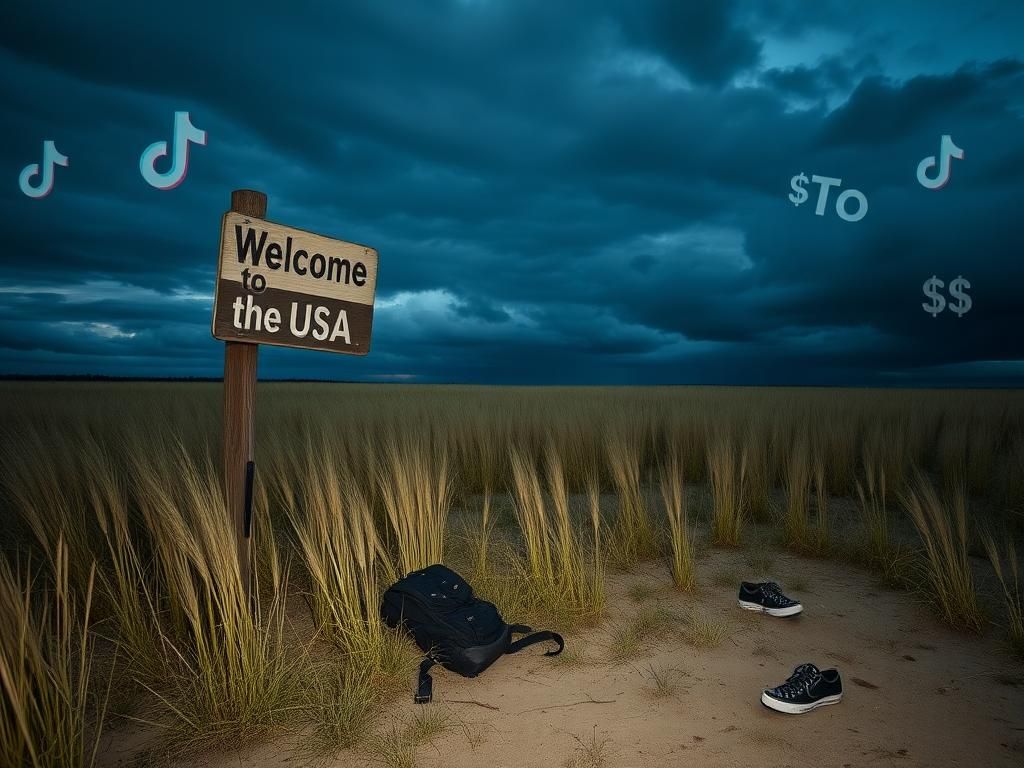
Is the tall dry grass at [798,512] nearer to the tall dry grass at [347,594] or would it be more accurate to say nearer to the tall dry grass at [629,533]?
the tall dry grass at [629,533]

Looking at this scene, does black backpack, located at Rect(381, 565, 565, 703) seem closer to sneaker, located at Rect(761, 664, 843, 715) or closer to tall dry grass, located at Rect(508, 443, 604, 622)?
tall dry grass, located at Rect(508, 443, 604, 622)

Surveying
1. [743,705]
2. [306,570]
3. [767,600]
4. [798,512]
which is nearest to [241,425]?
[306,570]

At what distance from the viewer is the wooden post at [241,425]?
271 centimetres

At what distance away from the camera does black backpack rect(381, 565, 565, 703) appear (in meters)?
2.69

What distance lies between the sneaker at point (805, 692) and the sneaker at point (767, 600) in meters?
0.85

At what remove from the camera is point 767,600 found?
3.39m

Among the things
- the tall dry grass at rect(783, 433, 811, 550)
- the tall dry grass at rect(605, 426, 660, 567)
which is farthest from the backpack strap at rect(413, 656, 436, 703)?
the tall dry grass at rect(783, 433, 811, 550)

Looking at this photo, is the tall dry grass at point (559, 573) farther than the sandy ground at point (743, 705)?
Yes

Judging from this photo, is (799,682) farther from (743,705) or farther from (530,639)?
(530,639)

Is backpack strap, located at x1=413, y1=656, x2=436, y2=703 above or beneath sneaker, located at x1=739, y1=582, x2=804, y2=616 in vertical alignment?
beneath

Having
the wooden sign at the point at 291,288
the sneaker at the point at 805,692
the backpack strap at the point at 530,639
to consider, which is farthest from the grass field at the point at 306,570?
the wooden sign at the point at 291,288

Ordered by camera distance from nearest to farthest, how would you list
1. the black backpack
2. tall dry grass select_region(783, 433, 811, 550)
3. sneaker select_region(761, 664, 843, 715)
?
sneaker select_region(761, 664, 843, 715), the black backpack, tall dry grass select_region(783, 433, 811, 550)

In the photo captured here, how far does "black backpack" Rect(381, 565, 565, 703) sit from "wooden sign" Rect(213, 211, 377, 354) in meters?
1.22

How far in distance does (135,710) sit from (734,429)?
8088 mm
